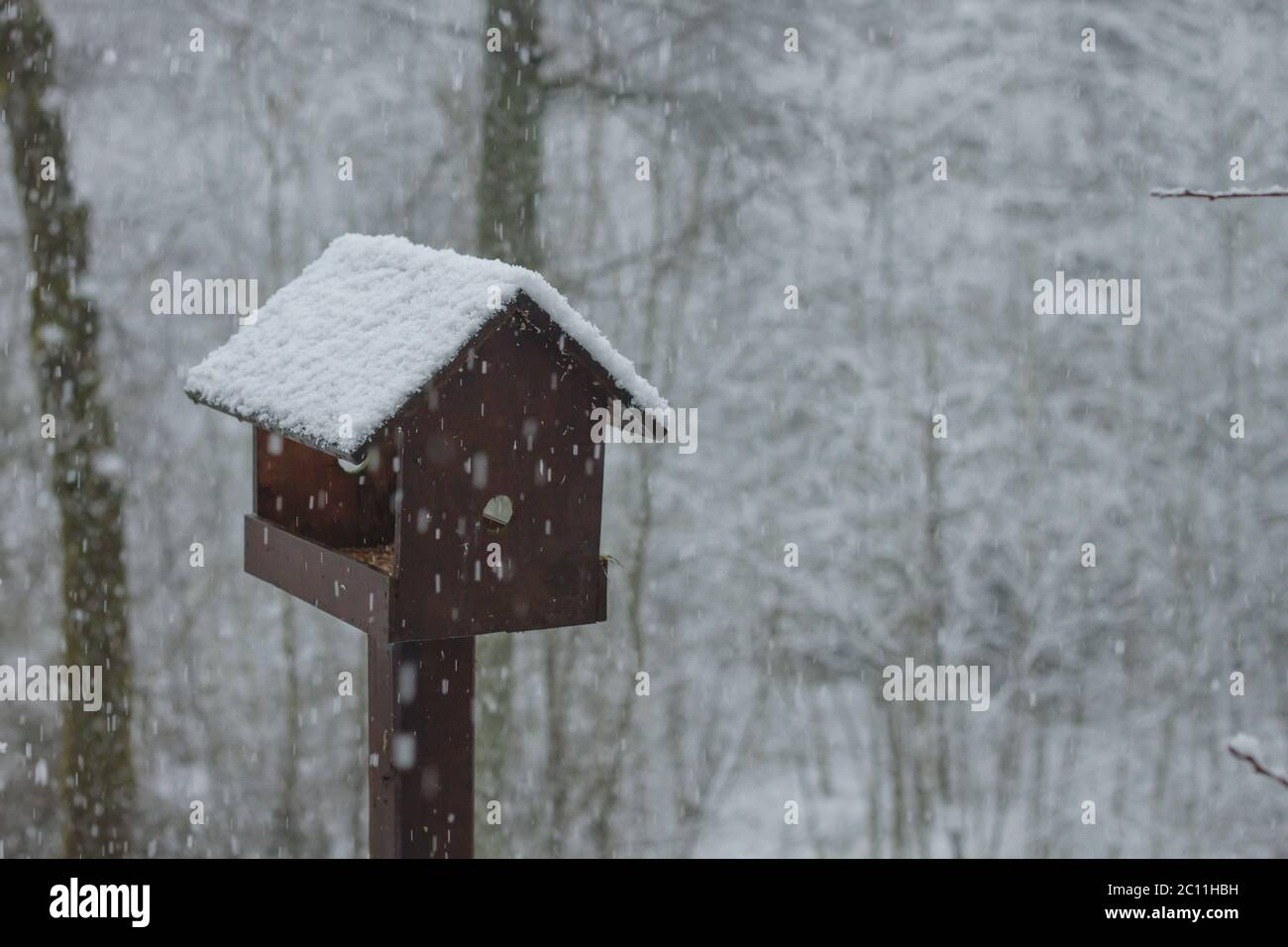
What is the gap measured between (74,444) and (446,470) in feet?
12.0

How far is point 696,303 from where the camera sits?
6438 millimetres

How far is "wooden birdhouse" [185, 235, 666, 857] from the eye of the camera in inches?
96.8

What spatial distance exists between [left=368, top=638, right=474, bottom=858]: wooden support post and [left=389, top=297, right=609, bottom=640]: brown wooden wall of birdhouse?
12 cm

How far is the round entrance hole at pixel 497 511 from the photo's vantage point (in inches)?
102

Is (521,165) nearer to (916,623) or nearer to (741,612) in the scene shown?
(741,612)

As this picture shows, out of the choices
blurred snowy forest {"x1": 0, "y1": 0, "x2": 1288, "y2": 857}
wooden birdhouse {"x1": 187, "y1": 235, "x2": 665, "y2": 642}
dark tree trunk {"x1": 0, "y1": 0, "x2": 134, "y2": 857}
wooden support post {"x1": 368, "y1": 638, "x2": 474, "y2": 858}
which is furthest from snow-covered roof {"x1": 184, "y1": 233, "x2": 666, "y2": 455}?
blurred snowy forest {"x1": 0, "y1": 0, "x2": 1288, "y2": 857}

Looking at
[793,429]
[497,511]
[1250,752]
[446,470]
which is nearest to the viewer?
[1250,752]

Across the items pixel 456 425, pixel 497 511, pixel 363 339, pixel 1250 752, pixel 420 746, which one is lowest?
pixel 420 746

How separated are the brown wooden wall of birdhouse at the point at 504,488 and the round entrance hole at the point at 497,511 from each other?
0.01 meters

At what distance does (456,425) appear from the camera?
2535mm

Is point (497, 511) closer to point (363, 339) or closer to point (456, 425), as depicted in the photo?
point (456, 425)

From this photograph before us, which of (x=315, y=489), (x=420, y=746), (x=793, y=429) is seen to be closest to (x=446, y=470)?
(x=420, y=746)

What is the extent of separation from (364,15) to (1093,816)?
503 cm

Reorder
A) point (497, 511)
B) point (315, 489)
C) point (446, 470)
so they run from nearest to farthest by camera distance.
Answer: point (446, 470) < point (497, 511) < point (315, 489)
